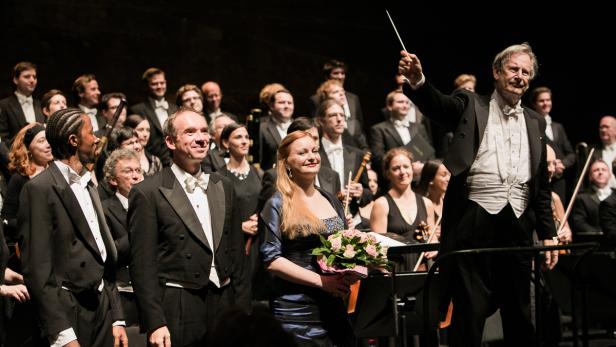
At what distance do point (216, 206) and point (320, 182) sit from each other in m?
2.04

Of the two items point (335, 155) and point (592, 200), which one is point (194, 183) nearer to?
point (335, 155)

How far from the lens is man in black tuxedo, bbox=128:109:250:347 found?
146 inches

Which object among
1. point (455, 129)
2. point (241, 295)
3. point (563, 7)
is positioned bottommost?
point (241, 295)

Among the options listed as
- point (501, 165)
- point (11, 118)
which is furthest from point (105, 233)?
point (11, 118)

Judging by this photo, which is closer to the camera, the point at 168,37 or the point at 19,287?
the point at 19,287

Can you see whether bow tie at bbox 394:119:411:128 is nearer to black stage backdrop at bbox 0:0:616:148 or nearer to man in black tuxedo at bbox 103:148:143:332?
black stage backdrop at bbox 0:0:616:148

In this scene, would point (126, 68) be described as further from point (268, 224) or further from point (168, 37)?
point (268, 224)

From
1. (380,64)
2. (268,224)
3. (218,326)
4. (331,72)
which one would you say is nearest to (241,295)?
(268,224)

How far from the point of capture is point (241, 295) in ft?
12.9

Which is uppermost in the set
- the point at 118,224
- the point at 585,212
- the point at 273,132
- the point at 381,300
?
the point at 273,132

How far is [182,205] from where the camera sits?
A: 3863 millimetres

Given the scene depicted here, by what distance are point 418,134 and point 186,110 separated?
4219mm

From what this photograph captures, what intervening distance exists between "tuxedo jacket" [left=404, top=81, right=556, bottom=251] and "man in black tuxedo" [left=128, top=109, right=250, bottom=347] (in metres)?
0.97

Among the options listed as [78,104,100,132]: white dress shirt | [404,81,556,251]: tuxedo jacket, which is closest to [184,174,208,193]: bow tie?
[404,81,556,251]: tuxedo jacket
